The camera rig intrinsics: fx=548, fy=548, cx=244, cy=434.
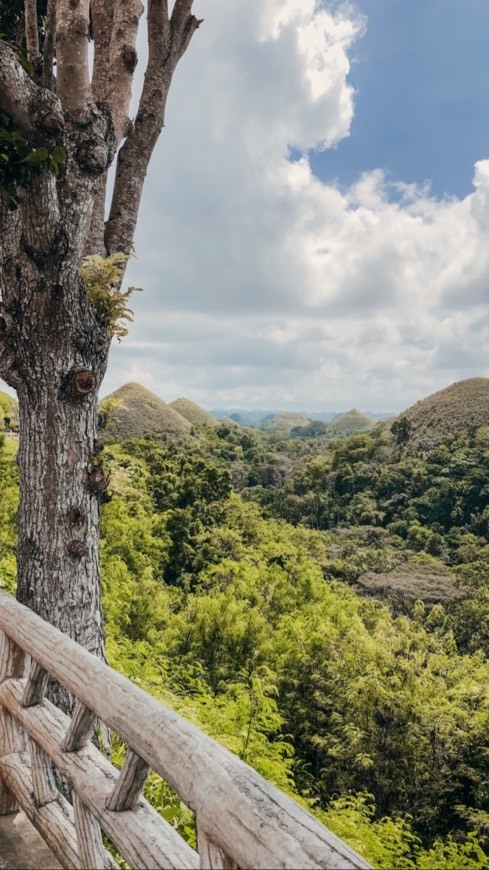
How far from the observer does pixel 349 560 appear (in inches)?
1225

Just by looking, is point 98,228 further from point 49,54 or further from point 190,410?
point 190,410

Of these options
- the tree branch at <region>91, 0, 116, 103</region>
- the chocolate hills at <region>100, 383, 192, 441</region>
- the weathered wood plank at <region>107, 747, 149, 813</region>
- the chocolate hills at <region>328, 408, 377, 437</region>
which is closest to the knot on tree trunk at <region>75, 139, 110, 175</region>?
the tree branch at <region>91, 0, 116, 103</region>

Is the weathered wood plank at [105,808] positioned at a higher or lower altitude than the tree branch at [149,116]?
lower

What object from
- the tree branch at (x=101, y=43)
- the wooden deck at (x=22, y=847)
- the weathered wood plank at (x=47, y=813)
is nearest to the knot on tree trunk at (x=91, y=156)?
the tree branch at (x=101, y=43)

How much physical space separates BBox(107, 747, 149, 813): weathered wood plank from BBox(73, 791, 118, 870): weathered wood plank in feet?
0.80

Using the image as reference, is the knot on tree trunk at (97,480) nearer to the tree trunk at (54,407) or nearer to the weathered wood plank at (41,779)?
the tree trunk at (54,407)

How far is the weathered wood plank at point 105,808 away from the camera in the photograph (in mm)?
1669

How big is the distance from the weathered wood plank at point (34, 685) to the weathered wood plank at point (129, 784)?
34.2 inches

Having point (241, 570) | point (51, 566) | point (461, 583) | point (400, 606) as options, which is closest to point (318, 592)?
point (241, 570)

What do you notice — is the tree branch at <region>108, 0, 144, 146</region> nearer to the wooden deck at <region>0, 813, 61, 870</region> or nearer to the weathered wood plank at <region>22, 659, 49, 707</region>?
the weathered wood plank at <region>22, 659, 49, 707</region>

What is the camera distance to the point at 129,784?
181cm

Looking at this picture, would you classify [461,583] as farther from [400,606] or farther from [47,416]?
[47,416]

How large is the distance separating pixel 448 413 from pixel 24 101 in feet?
232

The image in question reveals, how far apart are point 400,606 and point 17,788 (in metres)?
23.7
